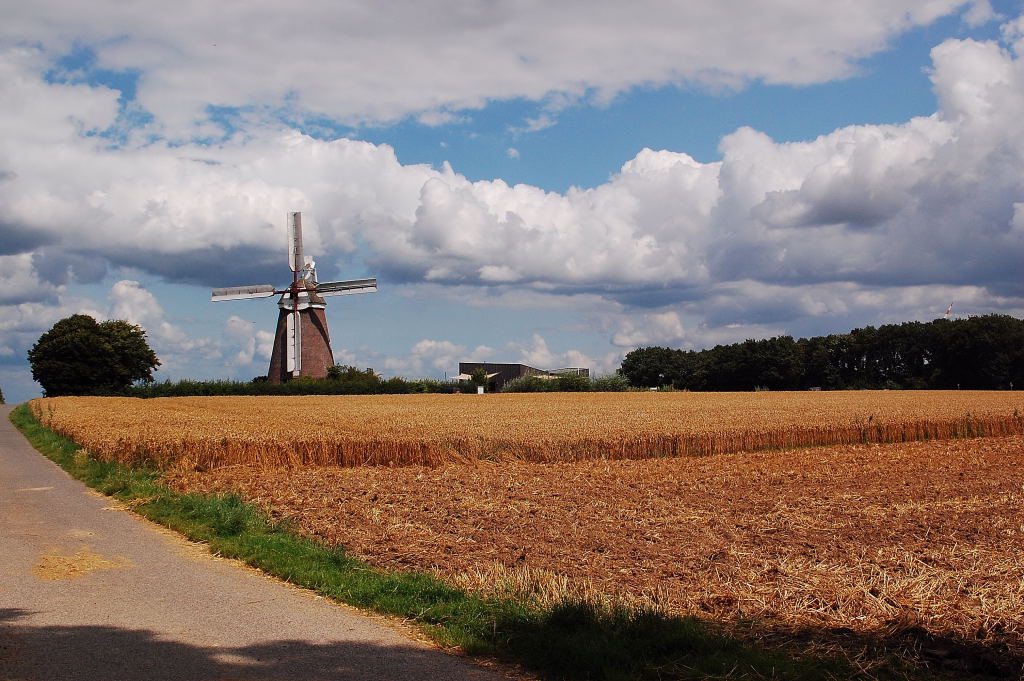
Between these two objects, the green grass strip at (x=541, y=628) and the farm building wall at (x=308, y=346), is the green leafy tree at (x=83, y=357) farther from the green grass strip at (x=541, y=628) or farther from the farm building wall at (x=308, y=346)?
the green grass strip at (x=541, y=628)

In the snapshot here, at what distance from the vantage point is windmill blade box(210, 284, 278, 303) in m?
81.6

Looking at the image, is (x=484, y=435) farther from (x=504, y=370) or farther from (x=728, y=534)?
(x=504, y=370)

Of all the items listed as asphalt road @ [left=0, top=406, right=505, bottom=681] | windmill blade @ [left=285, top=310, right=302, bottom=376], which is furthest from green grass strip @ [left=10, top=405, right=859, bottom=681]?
windmill blade @ [left=285, top=310, right=302, bottom=376]

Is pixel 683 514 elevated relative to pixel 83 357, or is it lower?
lower

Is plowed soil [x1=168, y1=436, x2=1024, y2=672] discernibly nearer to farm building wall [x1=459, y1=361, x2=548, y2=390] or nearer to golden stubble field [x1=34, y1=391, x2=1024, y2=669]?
golden stubble field [x1=34, y1=391, x2=1024, y2=669]

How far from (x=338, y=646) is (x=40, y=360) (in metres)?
99.7

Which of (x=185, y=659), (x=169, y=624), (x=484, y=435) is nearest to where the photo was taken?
(x=185, y=659)

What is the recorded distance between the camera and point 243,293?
82.1 meters

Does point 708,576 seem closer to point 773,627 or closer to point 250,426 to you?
point 773,627

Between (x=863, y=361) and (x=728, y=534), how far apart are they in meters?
127

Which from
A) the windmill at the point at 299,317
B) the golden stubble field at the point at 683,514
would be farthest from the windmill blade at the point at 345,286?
the golden stubble field at the point at 683,514

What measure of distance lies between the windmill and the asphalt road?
67.1m

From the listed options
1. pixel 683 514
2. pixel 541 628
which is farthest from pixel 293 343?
pixel 541 628

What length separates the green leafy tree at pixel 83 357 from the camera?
305 ft
